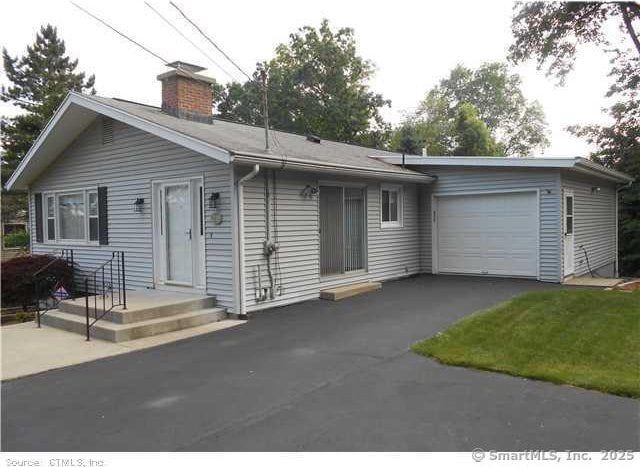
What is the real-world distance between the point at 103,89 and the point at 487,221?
34.3 m

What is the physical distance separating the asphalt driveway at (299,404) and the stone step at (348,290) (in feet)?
8.69

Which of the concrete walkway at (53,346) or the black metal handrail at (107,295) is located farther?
the black metal handrail at (107,295)

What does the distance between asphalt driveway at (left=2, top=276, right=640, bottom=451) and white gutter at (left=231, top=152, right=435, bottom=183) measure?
2.67 metres

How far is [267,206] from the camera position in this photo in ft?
26.7

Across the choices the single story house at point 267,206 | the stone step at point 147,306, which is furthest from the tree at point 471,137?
the stone step at point 147,306

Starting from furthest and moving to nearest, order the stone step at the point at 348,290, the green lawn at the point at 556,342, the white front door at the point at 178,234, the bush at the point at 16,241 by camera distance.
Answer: the bush at the point at 16,241 → the stone step at the point at 348,290 → the white front door at the point at 178,234 → the green lawn at the point at 556,342

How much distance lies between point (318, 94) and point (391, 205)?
871 inches

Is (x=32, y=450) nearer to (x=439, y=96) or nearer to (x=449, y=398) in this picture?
(x=449, y=398)

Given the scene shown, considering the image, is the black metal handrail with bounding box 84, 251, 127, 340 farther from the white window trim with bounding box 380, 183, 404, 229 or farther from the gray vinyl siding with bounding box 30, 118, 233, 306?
the white window trim with bounding box 380, 183, 404, 229

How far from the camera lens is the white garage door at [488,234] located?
35.3 feet

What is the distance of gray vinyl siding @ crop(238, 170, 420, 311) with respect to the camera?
786 cm

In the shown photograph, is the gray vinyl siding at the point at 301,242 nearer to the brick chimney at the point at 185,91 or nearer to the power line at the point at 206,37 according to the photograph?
the power line at the point at 206,37

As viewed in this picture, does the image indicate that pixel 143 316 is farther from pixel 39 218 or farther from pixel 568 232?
pixel 568 232

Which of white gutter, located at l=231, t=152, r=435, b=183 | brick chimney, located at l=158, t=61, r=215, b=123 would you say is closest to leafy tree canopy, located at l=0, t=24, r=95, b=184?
brick chimney, located at l=158, t=61, r=215, b=123
